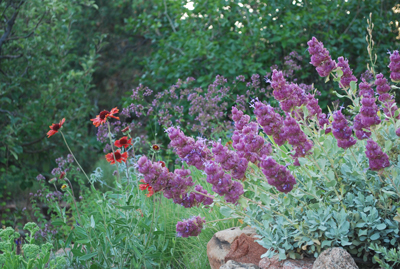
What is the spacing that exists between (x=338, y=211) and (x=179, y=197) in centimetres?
75

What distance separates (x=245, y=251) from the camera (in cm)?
212

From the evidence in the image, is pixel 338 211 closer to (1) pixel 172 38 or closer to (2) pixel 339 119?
(2) pixel 339 119

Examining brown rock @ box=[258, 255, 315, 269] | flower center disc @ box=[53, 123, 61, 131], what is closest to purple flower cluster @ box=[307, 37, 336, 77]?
brown rock @ box=[258, 255, 315, 269]

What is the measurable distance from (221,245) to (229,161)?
802 millimetres

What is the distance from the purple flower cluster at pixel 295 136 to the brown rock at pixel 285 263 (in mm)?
→ 576

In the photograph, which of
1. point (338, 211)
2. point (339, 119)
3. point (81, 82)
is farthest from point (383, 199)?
point (81, 82)

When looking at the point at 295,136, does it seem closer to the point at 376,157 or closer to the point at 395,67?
the point at 376,157

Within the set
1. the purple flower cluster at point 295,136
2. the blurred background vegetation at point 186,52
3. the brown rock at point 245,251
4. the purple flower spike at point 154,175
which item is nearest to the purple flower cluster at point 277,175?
the purple flower cluster at point 295,136

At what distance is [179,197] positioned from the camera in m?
1.79

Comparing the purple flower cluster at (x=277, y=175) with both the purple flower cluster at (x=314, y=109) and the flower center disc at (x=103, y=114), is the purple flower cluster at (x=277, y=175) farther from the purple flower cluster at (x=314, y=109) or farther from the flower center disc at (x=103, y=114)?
the flower center disc at (x=103, y=114)

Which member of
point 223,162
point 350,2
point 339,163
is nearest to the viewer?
point 223,162

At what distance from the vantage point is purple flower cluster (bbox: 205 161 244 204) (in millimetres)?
1585

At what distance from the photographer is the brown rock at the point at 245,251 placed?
82.6 inches

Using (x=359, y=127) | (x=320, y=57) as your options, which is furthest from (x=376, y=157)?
(x=320, y=57)
